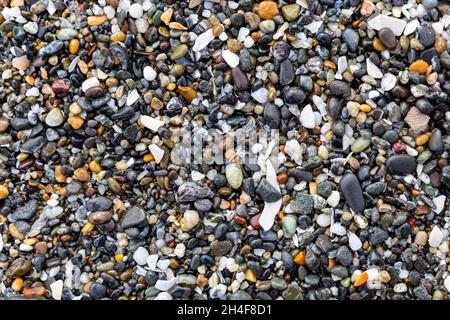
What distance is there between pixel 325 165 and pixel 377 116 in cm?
17

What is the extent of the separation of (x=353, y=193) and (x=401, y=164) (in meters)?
0.13

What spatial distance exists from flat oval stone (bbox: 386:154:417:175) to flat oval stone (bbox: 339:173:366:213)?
89 millimetres

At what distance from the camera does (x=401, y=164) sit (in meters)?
1.24

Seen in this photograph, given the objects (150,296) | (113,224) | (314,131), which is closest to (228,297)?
(150,296)

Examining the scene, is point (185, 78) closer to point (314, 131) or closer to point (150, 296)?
point (314, 131)

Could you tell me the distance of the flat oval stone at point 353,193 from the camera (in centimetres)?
124

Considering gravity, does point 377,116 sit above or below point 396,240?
above

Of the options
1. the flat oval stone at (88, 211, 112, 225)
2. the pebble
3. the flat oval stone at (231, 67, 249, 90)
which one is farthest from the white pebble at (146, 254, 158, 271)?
the flat oval stone at (231, 67, 249, 90)

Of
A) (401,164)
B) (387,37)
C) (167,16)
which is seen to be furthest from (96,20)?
(401,164)

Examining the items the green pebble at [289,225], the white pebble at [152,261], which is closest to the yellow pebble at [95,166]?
the white pebble at [152,261]

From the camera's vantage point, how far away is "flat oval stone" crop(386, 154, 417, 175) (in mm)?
1240

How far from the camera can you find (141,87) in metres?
1.29

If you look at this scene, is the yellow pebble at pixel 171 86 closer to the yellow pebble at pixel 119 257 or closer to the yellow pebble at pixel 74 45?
the yellow pebble at pixel 74 45

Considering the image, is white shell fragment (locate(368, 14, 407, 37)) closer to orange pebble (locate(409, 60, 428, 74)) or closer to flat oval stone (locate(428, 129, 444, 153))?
orange pebble (locate(409, 60, 428, 74))
